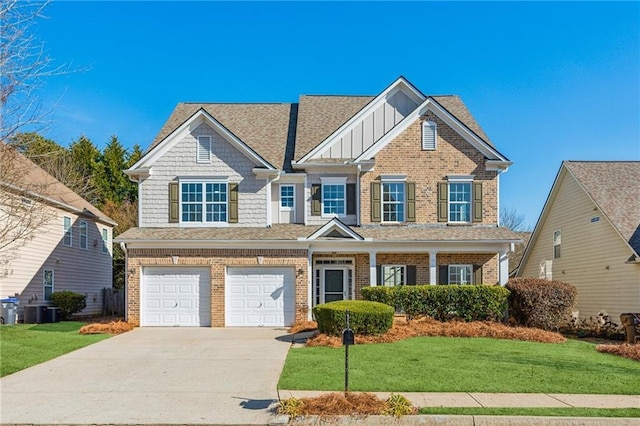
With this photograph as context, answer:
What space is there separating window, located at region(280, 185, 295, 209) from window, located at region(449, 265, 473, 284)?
6547mm

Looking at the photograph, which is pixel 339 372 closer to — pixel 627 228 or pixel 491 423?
pixel 491 423

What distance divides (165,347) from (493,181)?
44.3ft

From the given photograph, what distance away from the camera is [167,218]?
71.7ft

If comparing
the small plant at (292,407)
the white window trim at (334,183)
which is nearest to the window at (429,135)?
the white window trim at (334,183)

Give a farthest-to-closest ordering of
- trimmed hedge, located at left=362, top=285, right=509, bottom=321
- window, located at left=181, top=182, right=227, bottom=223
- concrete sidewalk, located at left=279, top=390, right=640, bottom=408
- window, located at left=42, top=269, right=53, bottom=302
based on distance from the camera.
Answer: window, located at left=42, top=269, right=53, bottom=302 < window, located at left=181, top=182, right=227, bottom=223 < trimmed hedge, located at left=362, top=285, right=509, bottom=321 < concrete sidewalk, located at left=279, top=390, right=640, bottom=408

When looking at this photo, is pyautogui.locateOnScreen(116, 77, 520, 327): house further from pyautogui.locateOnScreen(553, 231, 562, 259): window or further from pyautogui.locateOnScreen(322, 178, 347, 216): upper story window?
pyautogui.locateOnScreen(553, 231, 562, 259): window

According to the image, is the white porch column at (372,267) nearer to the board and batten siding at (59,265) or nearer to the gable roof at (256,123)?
the gable roof at (256,123)

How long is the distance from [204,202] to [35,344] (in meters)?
7.87

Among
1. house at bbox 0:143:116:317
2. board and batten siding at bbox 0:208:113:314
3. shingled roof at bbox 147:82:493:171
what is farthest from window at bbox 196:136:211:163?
board and batten siding at bbox 0:208:113:314

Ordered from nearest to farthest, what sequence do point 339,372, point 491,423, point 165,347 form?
point 491,423
point 339,372
point 165,347

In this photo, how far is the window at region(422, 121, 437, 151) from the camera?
2267cm

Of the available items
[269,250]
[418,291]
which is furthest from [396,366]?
[269,250]

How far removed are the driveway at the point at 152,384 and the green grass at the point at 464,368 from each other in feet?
3.10

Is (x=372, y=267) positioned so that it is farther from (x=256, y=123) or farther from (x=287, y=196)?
(x=256, y=123)
